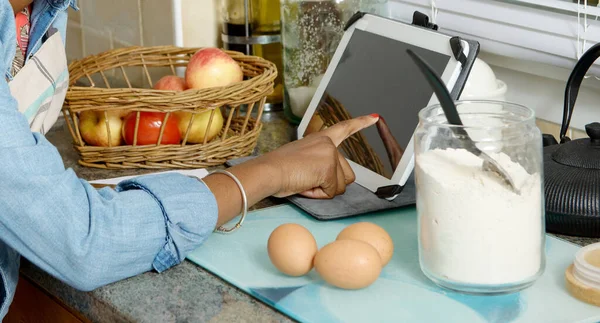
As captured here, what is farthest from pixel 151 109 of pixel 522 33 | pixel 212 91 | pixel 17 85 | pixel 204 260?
pixel 522 33

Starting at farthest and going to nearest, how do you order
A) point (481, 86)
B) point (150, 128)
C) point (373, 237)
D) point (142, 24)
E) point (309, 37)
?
point (142, 24)
point (309, 37)
point (150, 128)
point (481, 86)
point (373, 237)

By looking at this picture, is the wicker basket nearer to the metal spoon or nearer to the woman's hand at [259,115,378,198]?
the woman's hand at [259,115,378,198]

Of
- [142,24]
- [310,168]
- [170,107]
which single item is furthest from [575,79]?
[142,24]

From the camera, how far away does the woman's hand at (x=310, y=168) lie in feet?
3.84

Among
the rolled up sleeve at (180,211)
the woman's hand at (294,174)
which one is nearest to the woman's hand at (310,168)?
the woman's hand at (294,174)

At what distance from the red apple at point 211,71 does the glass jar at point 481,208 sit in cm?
59

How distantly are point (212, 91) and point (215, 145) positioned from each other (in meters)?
0.11

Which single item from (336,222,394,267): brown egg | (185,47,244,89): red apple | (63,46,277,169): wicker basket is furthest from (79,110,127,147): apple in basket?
(336,222,394,267): brown egg

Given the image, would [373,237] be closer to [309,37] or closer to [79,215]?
[79,215]

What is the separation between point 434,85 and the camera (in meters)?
0.81

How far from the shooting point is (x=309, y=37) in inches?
60.7

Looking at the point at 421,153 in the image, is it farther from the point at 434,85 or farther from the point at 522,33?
the point at 522,33

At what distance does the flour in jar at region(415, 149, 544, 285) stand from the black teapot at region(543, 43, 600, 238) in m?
0.15

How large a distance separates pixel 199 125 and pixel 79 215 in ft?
1.64
